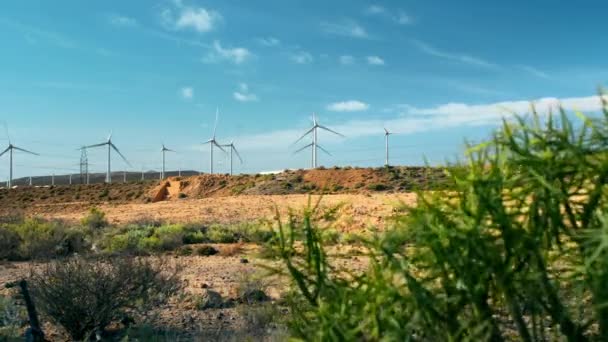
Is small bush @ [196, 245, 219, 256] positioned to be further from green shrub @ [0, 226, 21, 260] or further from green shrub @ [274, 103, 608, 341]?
green shrub @ [274, 103, 608, 341]

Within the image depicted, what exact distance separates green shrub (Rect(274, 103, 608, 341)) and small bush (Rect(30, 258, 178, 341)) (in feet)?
27.1

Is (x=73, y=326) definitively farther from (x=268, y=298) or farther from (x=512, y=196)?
(x=512, y=196)

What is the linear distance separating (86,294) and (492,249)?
9.28 meters

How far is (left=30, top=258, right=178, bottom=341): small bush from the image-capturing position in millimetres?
10211

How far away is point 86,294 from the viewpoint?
10391 millimetres

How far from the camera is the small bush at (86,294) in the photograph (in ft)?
33.5

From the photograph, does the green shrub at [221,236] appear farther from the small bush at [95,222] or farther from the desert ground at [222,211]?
the small bush at [95,222]

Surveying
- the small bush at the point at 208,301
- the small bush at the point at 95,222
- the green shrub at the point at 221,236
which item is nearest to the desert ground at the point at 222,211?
the small bush at the point at 208,301

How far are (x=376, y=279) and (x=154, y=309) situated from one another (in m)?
10.0

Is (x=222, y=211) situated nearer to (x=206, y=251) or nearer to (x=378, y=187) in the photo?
(x=378, y=187)

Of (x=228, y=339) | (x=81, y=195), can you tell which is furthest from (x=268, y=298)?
(x=81, y=195)

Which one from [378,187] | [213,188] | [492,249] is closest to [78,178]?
[213,188]

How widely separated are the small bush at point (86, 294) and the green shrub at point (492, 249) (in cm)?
826

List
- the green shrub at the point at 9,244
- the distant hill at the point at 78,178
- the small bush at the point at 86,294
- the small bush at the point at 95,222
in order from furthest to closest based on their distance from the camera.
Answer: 1. the distant hill at the point at 78,178
2. the small bush at the point at 95,222
3. the green shrub at the point at 9,244
4. the small bush at the point at 86,294
